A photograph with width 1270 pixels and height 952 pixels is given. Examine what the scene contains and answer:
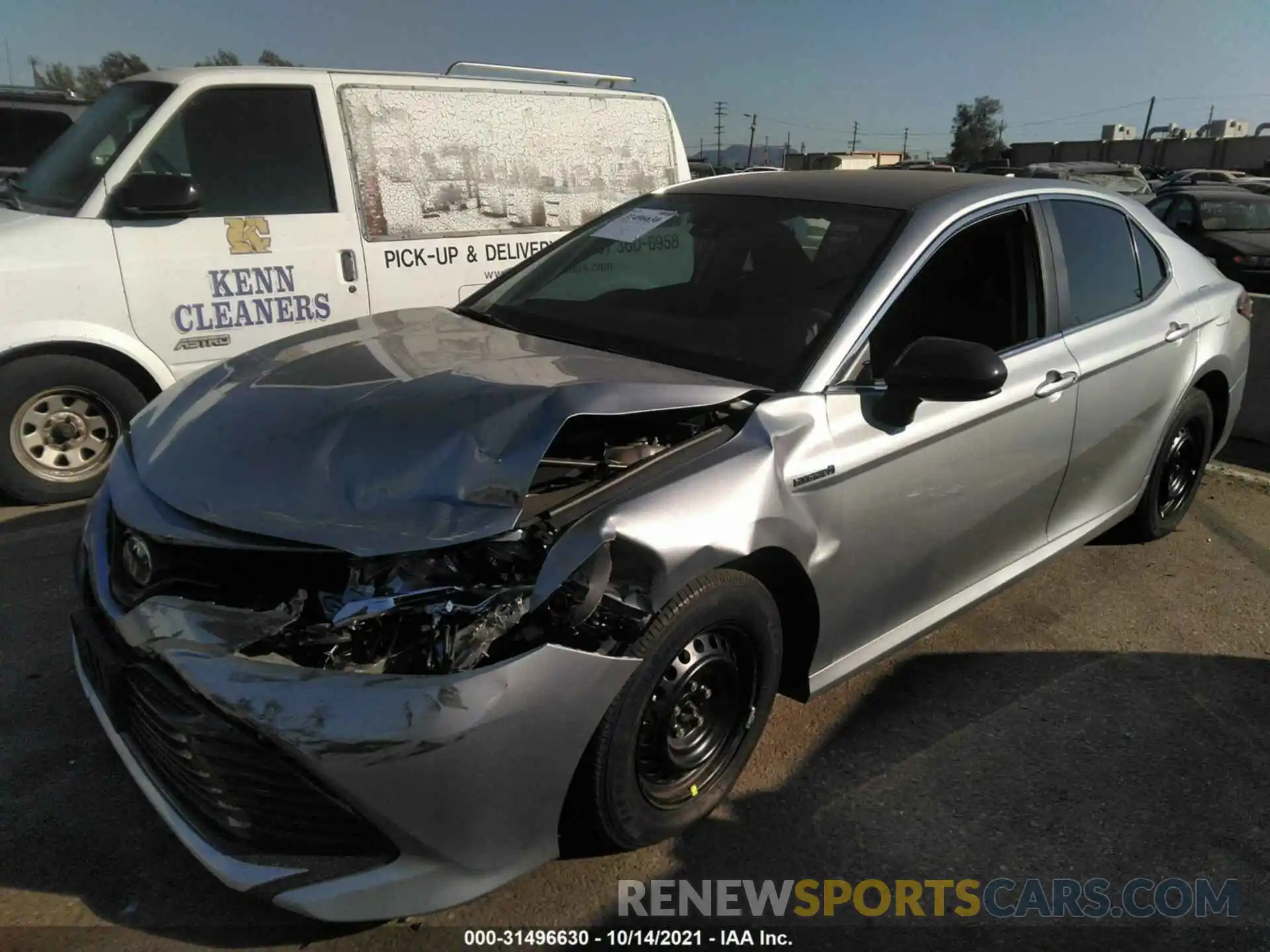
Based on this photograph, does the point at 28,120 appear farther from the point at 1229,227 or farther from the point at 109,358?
the point at 1229,227

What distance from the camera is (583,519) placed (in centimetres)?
212

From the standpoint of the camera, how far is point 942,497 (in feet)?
9.53

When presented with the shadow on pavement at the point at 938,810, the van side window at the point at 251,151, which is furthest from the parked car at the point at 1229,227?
the van side window at the point at 251,151

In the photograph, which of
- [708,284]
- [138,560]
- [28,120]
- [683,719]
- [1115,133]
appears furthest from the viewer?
[1115,133]

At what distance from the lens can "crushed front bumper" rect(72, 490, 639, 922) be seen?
1860 millimetres

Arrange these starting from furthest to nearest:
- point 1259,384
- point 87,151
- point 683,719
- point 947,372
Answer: point 1259,384, point 87,151, point 947,372, point 683,719

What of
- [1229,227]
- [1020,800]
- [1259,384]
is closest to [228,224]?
[1020,800]

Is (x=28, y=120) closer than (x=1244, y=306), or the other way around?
(x=1244, y=306)

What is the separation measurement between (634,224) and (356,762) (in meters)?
2.44

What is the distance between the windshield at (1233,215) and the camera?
12.9m

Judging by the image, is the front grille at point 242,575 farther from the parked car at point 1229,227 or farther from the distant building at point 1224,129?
the distant building at point 1224,129

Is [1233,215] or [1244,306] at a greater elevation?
[1244,306]

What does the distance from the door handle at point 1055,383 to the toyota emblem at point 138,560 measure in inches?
108

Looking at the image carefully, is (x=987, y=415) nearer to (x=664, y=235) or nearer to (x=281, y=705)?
(x=664, y=235)
